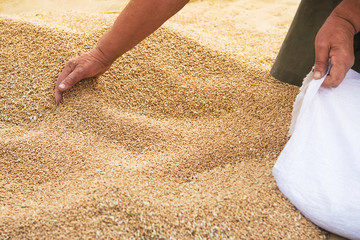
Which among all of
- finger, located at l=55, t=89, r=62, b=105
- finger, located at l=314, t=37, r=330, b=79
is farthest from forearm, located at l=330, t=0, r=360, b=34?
finger, located at l=55, t=89, r=62, b=105

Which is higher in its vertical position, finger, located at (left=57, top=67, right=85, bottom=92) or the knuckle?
the knuckle

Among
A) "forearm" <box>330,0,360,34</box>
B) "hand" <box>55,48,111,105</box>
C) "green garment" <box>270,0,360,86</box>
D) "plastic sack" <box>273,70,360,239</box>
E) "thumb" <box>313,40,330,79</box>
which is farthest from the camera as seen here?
"green garment" <box>270,0,360,86</box>

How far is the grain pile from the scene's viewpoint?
1.07m

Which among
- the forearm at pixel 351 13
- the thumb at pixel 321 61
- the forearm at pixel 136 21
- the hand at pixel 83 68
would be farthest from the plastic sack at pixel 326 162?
the hand at pixel 83 68

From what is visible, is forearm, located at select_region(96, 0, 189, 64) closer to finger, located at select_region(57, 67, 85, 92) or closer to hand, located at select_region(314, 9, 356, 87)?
finger, located at select_region(57, 67, 85, 92)

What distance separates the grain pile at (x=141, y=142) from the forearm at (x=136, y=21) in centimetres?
27

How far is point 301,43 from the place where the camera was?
5.98ft

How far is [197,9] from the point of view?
2918 millimetres

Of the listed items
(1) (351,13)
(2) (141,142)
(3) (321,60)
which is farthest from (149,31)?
(1) (351,13)

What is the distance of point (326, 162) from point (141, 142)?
0.72 meters

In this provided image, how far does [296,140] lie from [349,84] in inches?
12.8

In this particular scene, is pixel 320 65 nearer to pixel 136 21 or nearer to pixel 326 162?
pixel 326 162

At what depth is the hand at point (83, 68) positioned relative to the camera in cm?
151

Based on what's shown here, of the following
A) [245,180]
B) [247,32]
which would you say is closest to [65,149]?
[245,180]
